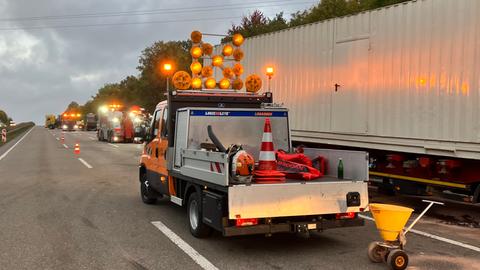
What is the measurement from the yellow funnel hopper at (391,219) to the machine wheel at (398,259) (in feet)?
0.61

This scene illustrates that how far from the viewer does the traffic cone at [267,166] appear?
249 inches

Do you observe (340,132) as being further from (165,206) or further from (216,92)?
(165,206)

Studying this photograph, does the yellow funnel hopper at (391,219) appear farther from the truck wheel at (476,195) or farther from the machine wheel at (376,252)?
the truck wheel at (476,195)

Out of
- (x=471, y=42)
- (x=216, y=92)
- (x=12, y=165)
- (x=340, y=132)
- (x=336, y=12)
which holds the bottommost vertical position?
(x=12, y=165)

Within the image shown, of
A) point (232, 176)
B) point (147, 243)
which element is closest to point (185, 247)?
point (147, 243)

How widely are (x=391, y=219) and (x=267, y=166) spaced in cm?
173

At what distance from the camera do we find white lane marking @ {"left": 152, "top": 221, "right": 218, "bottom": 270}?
227 inches

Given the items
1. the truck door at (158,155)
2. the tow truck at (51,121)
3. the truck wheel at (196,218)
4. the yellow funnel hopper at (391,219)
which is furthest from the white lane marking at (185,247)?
the tow truck at (51,121)

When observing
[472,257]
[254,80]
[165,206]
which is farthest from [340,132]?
[472,257]

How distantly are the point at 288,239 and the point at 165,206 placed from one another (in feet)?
11.4

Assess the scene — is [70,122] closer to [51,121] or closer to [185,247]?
[51,121]

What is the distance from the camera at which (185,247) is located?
6.55 meters

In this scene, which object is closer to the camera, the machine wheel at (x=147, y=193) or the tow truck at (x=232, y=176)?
the tow truck at (x=232, y=176)

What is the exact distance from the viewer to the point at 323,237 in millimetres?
7270
